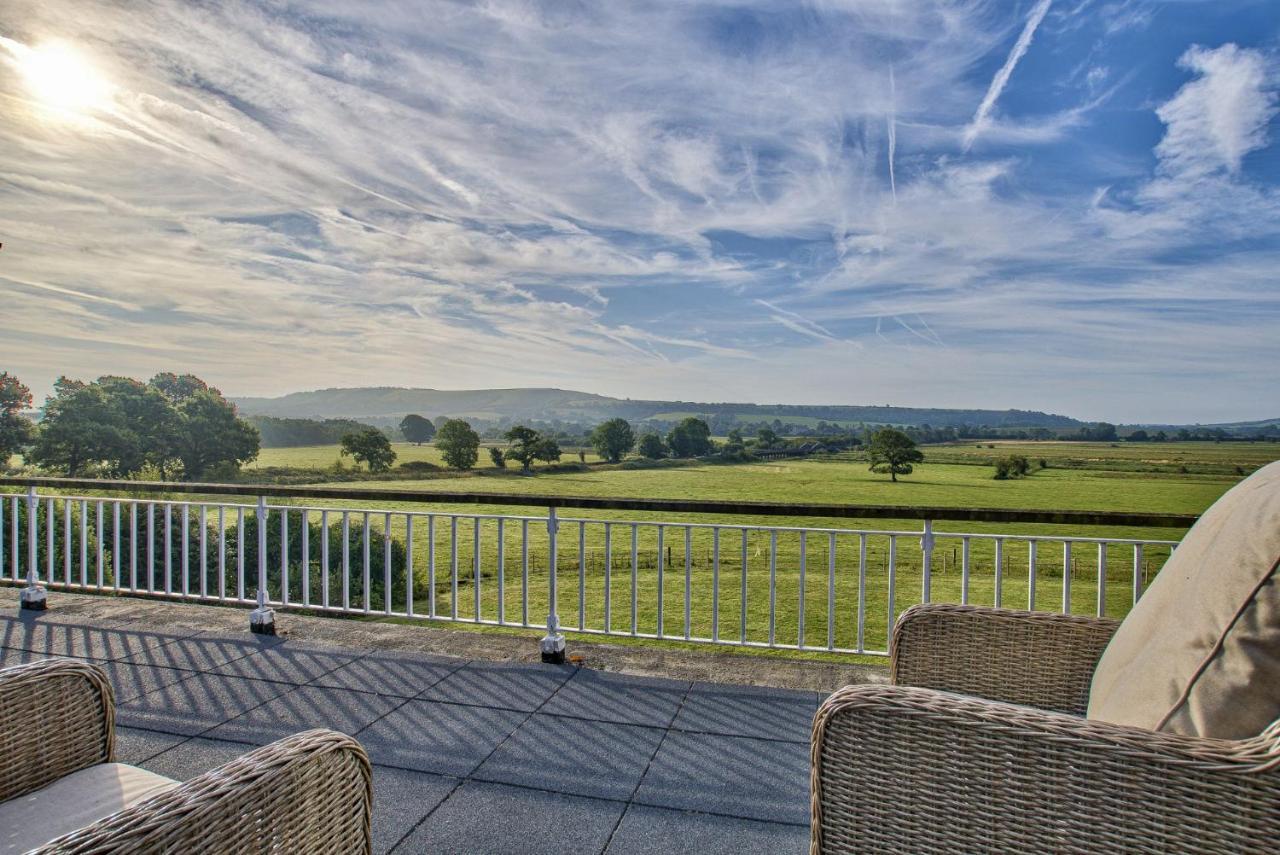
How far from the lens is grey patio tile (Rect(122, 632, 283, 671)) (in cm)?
315

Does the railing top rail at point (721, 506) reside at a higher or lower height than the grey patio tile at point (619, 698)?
higher

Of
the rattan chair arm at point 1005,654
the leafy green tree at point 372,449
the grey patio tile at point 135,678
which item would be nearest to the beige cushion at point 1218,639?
the rattan chair arm at point 1005,654

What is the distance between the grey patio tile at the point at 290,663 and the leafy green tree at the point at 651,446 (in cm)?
1858

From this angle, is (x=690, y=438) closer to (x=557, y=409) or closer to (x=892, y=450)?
(x=557, y=409)

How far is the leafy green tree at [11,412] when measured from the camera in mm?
19828

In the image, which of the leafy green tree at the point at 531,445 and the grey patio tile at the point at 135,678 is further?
the leafy green tree at the point at 531,445

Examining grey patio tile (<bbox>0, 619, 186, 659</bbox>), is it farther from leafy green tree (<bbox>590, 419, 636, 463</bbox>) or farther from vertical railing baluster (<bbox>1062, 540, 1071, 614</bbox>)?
leafy green tree (<bbox>590, 419, 636, 463</bbox>)

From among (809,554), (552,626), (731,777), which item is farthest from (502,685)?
(809,554)

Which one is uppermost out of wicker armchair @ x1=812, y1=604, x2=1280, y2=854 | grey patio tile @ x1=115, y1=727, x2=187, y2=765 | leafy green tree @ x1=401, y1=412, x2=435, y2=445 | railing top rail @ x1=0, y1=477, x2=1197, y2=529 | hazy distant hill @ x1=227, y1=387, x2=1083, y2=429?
hazy distant hill @ x1=227, y1=387, x2=1083, y2=429

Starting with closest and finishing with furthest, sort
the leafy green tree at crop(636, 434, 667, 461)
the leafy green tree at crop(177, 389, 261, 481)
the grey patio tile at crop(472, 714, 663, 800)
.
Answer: the grey patio tile at crop(472, 714, 663, 800) < the leafy green tree at crop(636, 434, 667, 461) < the leafy green tree at crop(177, 389, 261, 481)

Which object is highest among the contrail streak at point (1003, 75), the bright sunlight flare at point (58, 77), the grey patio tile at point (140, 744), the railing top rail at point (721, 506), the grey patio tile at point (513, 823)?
the contrail streak at point (1003, 75)

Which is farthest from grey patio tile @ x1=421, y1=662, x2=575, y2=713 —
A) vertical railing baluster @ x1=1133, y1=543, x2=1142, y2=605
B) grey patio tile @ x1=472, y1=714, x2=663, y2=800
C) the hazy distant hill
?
the hazy distant hill

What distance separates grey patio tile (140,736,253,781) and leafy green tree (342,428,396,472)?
24.3m

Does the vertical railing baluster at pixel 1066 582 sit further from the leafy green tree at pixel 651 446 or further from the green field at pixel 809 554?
the green field at pixel 809 554
